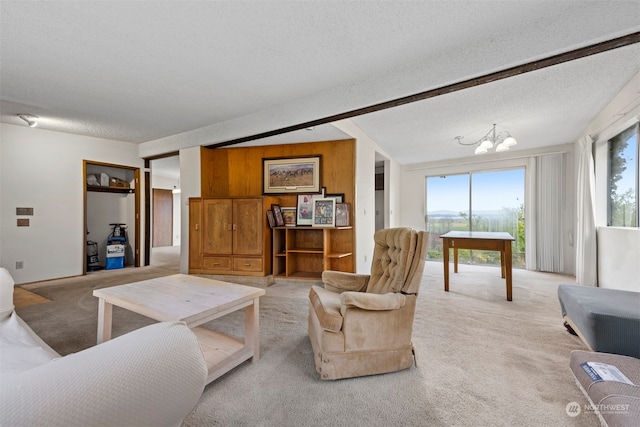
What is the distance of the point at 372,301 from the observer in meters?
1.67

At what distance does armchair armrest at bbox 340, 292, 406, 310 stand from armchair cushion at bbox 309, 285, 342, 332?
0.33 feet

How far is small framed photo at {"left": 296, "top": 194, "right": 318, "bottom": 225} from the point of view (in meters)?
4.31

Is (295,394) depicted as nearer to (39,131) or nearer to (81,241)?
(81,241)

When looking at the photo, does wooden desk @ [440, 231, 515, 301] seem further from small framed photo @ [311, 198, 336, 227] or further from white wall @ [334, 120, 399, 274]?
small framed photo @ [311, 198, 336, 227]

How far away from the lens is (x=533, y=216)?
17.0 feet

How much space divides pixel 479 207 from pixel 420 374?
520 centimetres

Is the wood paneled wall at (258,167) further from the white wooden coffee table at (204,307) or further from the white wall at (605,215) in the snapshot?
the white wall at (605,215)

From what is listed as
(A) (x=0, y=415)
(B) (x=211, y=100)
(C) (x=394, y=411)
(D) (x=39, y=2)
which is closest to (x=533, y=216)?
(C) (x=394, y=411)

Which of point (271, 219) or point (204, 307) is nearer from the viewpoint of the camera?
point (204, 307)

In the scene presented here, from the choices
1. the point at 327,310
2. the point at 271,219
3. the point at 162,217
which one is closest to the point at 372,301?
the point at 327,310

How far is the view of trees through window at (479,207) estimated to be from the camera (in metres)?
5.52

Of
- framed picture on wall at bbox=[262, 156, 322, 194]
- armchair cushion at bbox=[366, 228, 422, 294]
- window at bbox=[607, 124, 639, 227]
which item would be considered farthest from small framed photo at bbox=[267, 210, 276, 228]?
window at bbox=[607, 124, 639, 227]

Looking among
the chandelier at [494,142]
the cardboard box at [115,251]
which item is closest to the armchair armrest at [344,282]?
the chandelier at [494,142]

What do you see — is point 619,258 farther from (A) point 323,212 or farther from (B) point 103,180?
(B) point 103,180
